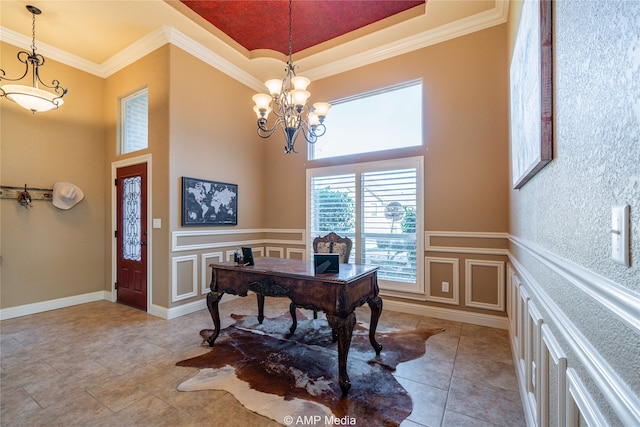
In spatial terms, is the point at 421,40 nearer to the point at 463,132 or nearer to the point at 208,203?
the point at 463,132

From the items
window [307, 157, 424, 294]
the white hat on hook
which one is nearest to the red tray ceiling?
window [307, 157, 424, 294]

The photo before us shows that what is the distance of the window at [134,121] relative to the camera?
4.11 metres

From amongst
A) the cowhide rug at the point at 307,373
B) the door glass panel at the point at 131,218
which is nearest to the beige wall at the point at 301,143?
the door glass panel at the point at 131,218

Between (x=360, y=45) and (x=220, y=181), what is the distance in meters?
2.75

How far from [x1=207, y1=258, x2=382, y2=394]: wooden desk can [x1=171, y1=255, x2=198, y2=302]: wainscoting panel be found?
111cm

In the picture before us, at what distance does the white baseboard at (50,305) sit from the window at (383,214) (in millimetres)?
3659

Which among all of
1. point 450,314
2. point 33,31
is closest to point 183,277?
point 450,314

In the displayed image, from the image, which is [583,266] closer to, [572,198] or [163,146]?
[572,198]

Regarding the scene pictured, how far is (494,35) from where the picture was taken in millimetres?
3289

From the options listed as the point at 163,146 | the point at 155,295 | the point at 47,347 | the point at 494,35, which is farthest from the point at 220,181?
the point at 494,35

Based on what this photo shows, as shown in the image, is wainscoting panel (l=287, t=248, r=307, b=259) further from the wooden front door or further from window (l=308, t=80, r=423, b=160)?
the wooden front door

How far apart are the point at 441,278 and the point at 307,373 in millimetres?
2111

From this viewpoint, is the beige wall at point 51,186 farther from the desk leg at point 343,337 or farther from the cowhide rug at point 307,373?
the desk leg at point 343,337

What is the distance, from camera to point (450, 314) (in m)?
3.48
